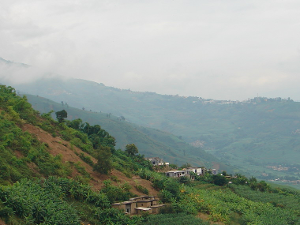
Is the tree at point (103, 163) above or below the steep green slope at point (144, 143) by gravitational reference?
above

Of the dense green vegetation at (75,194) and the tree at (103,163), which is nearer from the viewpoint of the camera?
the dense green vegetation at (75,194)

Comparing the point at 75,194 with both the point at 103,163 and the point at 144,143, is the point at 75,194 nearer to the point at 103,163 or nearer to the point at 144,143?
the point at 103,163

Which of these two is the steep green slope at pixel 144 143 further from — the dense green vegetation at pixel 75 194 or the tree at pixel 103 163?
the tree at pixel 103 163

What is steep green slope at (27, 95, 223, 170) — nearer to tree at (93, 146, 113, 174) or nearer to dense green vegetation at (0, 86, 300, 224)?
dense green vegetation at (0, 86, 300, 224)

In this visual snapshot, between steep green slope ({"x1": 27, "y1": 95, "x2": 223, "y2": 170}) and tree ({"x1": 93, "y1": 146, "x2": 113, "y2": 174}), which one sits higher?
tree ({"x1": 93, "y1": 146, "x2": 113, "y2": 174})

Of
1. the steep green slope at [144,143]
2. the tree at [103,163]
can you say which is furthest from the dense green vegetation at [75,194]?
the steep green slope at [144,143]

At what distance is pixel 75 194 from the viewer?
24.0m

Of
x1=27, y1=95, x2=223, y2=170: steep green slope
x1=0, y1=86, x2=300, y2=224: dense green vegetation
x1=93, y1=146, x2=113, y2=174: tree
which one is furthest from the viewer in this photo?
x1=27, y1=95, x2=223, y2=170: steep green slope

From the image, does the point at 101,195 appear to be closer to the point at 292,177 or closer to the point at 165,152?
the point at 165,152

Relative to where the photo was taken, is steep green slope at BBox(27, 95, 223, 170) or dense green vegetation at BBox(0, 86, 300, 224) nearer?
dense green vegetation at BBox(0, 86, 300, 224)

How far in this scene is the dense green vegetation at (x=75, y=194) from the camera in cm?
1922

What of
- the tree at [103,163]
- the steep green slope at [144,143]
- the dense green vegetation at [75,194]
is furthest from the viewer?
the steep green slope at [144,143]

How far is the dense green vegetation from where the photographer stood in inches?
757

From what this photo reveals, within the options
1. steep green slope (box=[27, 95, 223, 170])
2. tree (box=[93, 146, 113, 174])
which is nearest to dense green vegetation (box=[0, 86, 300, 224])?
tree (box=[93, 146, 113, 174])
